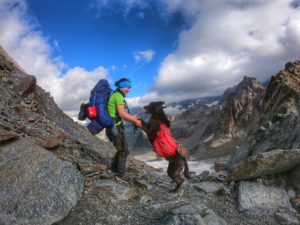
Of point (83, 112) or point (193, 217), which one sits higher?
point (83, 112)

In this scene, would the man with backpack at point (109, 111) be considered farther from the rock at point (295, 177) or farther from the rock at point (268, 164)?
the rock at point (295, 177)

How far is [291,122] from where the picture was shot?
14.1 meters

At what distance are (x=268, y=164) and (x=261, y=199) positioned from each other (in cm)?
111

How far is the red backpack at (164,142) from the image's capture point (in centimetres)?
1016

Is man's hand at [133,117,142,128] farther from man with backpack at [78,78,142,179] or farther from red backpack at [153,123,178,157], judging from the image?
red backpack at [153,123,178,157]

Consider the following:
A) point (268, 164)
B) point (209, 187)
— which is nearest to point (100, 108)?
point (209, 187)

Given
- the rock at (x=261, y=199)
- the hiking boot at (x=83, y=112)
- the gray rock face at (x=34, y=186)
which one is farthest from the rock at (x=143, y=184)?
the rock at (x=261, y=199)

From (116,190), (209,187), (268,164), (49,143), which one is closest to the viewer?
(116,190)

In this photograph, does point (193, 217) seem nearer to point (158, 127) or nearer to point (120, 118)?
point (158, 127)

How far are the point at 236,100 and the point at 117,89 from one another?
Result: 132 metres

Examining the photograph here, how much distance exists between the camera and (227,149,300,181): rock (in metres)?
10.5

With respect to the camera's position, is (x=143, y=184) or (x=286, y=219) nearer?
(x=286, y=219)

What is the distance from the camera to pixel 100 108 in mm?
10695

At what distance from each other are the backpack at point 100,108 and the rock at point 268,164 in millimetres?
4136
